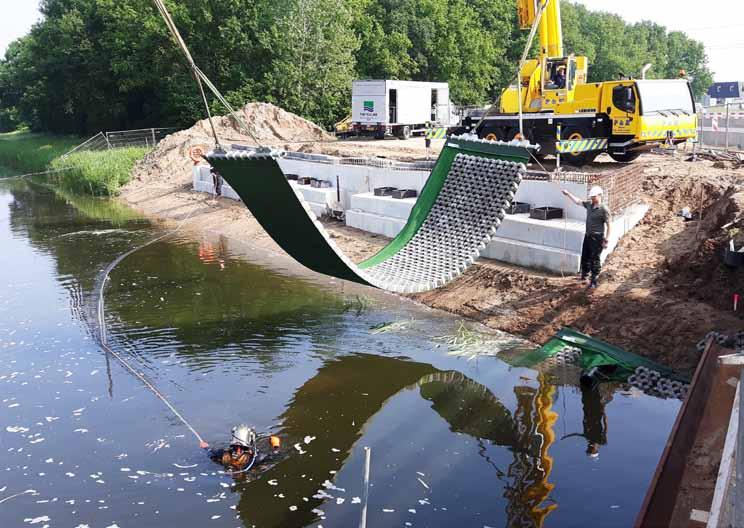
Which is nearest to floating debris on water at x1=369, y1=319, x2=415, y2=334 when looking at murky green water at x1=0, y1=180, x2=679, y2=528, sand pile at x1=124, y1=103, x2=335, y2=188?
murky green water at x1=0, y1=180, x2=679, y2=528

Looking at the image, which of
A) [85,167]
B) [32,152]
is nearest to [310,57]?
[85,167]

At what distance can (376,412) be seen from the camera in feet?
25.2

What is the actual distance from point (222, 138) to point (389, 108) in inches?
287

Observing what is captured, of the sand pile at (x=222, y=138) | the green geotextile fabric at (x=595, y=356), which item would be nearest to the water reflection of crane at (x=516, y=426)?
the green geotextile fabric at (x=595, y=356)

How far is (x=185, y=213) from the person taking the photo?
20672 mm

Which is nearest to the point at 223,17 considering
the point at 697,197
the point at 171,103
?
the point at 171,103

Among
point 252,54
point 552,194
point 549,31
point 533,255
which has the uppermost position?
point 252,54

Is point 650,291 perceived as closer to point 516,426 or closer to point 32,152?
point 516,426

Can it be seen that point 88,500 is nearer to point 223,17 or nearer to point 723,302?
point 723,302

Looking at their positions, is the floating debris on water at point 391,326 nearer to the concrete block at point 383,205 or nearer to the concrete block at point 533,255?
the concrete block at point 533,255

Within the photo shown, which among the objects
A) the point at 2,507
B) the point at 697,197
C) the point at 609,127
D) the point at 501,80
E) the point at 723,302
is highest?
the point at 501,80

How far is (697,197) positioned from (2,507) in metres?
11.2

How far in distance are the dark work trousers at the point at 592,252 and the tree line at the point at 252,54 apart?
27.0 m

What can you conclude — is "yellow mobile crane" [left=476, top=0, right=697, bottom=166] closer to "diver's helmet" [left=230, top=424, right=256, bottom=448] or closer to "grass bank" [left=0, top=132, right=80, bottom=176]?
"diver's helmet" [left=230, top=424, right=256, bottom=448]
